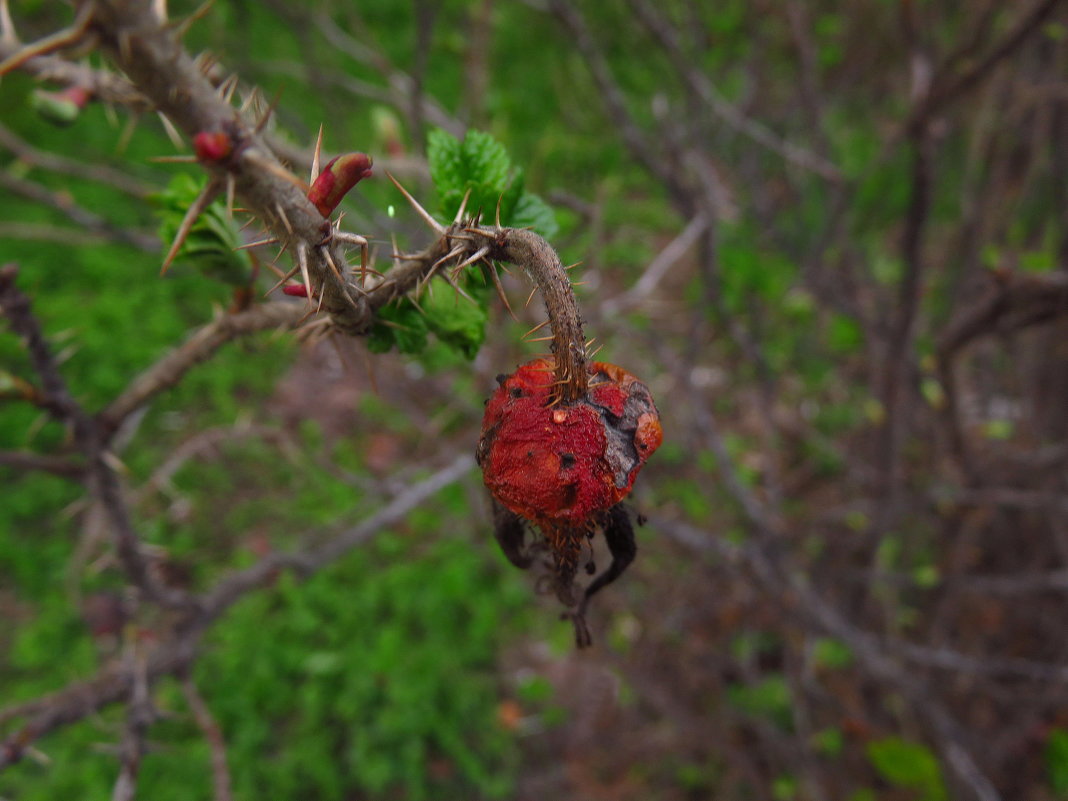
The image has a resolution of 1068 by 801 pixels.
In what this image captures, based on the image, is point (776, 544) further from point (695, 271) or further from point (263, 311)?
point (695, 271)

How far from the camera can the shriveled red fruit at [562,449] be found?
31.9 inches

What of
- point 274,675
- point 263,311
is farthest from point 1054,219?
point 274,675

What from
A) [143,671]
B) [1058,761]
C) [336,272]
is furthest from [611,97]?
[1058,761]

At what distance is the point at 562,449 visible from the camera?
2.66 feet

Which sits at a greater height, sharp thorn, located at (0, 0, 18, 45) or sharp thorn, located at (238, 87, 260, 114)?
sharp thorn, located at (0, 0, 18, 45)

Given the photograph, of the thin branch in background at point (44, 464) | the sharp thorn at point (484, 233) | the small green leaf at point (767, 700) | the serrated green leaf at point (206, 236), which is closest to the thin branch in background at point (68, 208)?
the thin branch in background at point (44, 464)

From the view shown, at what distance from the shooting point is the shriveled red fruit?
81 centimetres

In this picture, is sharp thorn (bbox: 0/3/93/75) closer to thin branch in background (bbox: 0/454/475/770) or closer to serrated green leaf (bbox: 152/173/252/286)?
serrated green leaf (bbox: 152/173/252/286)

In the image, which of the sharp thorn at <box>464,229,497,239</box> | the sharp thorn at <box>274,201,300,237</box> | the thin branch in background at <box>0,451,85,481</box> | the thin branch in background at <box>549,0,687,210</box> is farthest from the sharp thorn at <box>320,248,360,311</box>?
the thin branch in background at <box>549,0,687,210</box>

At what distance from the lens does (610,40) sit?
4.81 metres

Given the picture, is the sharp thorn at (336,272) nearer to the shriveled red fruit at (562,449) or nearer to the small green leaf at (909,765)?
the shriveled red fruit at (562,449)

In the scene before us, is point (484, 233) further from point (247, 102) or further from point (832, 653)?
point (832, 653)

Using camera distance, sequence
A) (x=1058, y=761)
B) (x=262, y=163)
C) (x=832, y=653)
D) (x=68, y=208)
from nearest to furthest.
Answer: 1. (x=262, y=163)
2. (x=68, y=208)
3. (x=1058, y=761)
4. (x=832, y=653)

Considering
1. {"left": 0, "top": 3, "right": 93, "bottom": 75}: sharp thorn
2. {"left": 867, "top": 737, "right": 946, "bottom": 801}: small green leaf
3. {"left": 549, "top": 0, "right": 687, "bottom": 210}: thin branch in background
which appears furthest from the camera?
{"left": 867, "top": 737, "right": 946, "bottom": 801}: small green leaf
